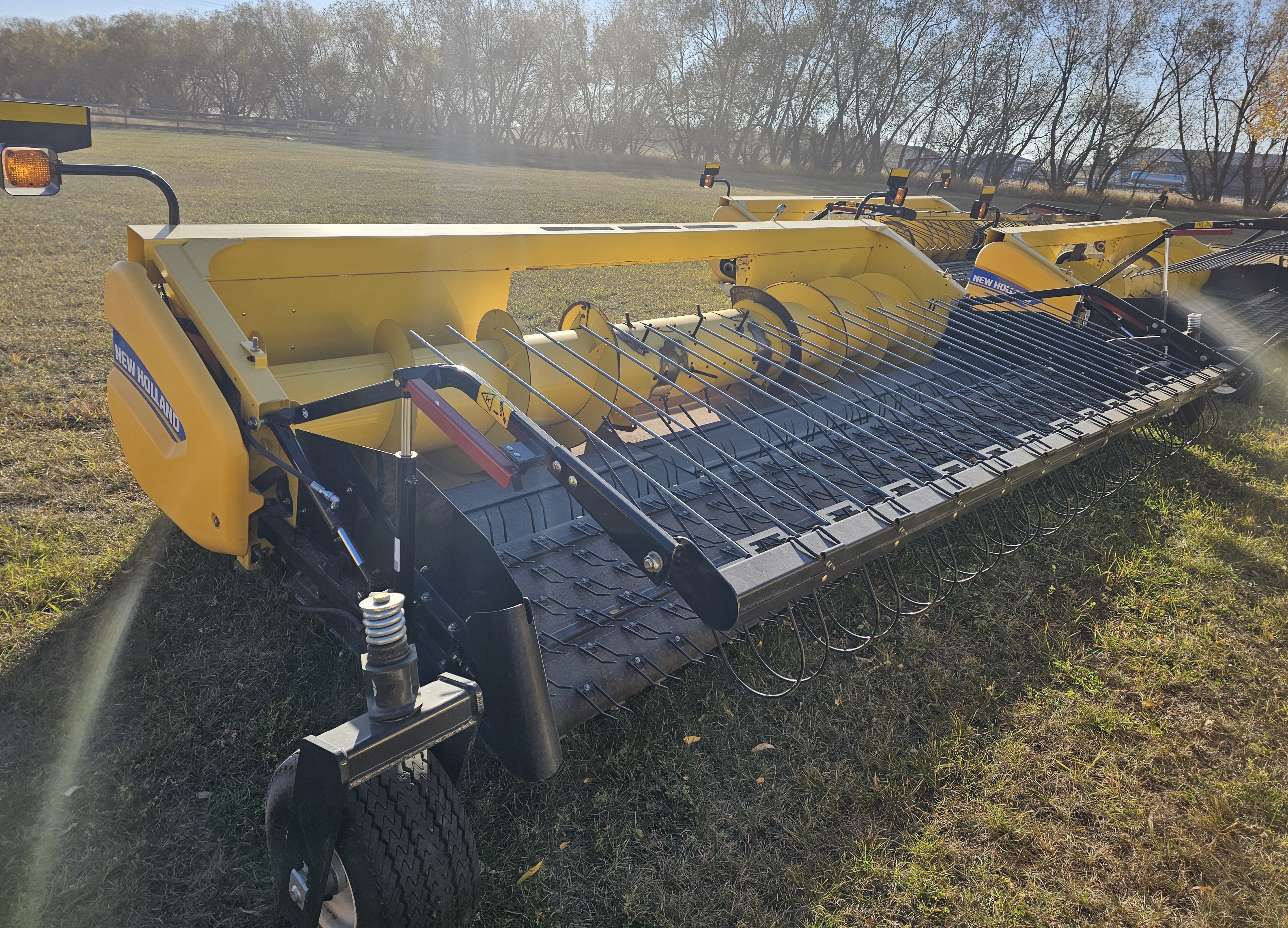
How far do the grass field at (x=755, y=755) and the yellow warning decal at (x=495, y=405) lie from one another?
1.08 meters

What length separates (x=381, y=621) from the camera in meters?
1.41

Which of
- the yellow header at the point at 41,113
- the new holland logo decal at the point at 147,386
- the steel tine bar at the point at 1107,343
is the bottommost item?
the new holland logo decal at the point at 147,386

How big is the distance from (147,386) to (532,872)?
72.7 inches

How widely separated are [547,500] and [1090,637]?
2278 mm

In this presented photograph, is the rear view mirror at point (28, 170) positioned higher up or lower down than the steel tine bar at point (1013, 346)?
higher up

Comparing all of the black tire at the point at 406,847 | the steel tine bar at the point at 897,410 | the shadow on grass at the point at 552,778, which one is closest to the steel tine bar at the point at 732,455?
the steel tine bar at the point at 897,410

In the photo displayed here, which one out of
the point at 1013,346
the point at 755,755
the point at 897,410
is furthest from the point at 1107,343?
the point at 755,755

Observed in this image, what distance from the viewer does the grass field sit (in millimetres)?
1983

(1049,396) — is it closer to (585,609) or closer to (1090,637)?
(1090,637)

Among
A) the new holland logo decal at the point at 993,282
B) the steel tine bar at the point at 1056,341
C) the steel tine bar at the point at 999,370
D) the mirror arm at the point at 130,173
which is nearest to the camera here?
the mirror arm at the point at 130,173

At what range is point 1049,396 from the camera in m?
3.98

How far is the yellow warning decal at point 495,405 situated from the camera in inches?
73.8

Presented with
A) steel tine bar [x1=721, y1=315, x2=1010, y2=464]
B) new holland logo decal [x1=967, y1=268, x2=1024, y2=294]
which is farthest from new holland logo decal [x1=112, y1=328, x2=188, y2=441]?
new holland logo decal [x1=967, y1=268, x2=1024, y2=294]

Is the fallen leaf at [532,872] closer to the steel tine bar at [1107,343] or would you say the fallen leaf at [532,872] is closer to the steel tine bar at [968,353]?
the steel tine bar at [968,353]
